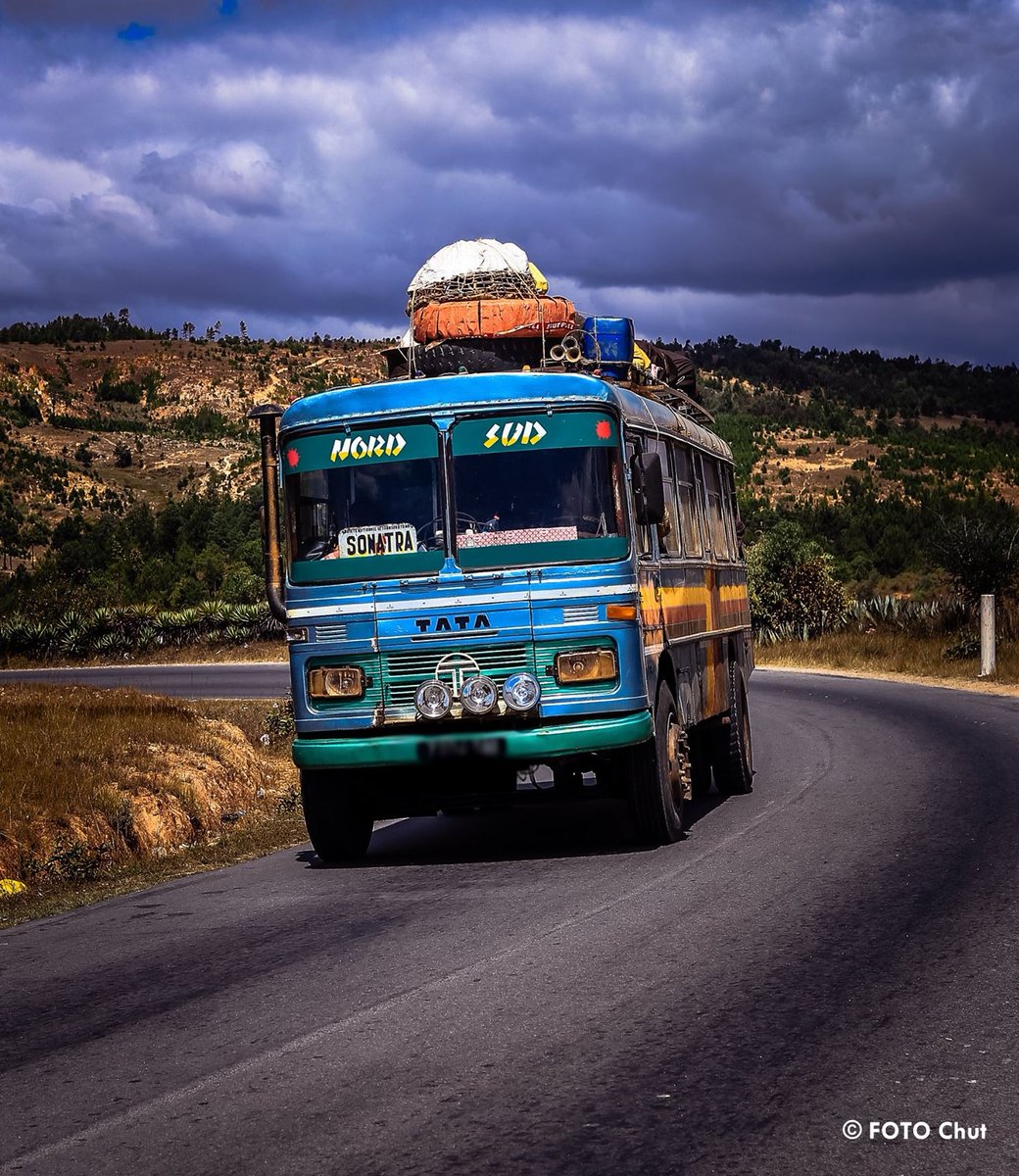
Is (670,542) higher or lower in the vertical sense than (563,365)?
lower

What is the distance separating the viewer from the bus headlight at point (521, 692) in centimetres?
1017

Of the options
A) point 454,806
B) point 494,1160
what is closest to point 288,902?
point 454,806

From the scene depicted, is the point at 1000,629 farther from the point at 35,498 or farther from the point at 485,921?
the point at 35,498

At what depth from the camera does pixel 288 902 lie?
377 inches

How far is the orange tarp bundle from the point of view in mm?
12492

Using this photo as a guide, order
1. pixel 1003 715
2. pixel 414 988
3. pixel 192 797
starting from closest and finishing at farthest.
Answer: pixel 414 988
pixel 192 797
pixel 1003 715

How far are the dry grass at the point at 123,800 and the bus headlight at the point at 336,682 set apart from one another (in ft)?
6.52

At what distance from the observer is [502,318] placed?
41.3 ft

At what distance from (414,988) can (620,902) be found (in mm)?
2122

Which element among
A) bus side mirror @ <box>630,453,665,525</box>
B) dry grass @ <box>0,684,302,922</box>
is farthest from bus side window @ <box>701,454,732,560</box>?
dry grass @ <box>0,684,302,922</box>

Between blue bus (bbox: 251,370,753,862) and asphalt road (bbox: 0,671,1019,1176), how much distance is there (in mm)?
653

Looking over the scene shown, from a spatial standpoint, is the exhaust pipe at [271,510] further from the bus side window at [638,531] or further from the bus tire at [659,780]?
the bus tire at [659,780]

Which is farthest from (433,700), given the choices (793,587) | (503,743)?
(793,587)

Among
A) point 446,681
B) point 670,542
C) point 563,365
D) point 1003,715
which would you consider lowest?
point 1003,715
